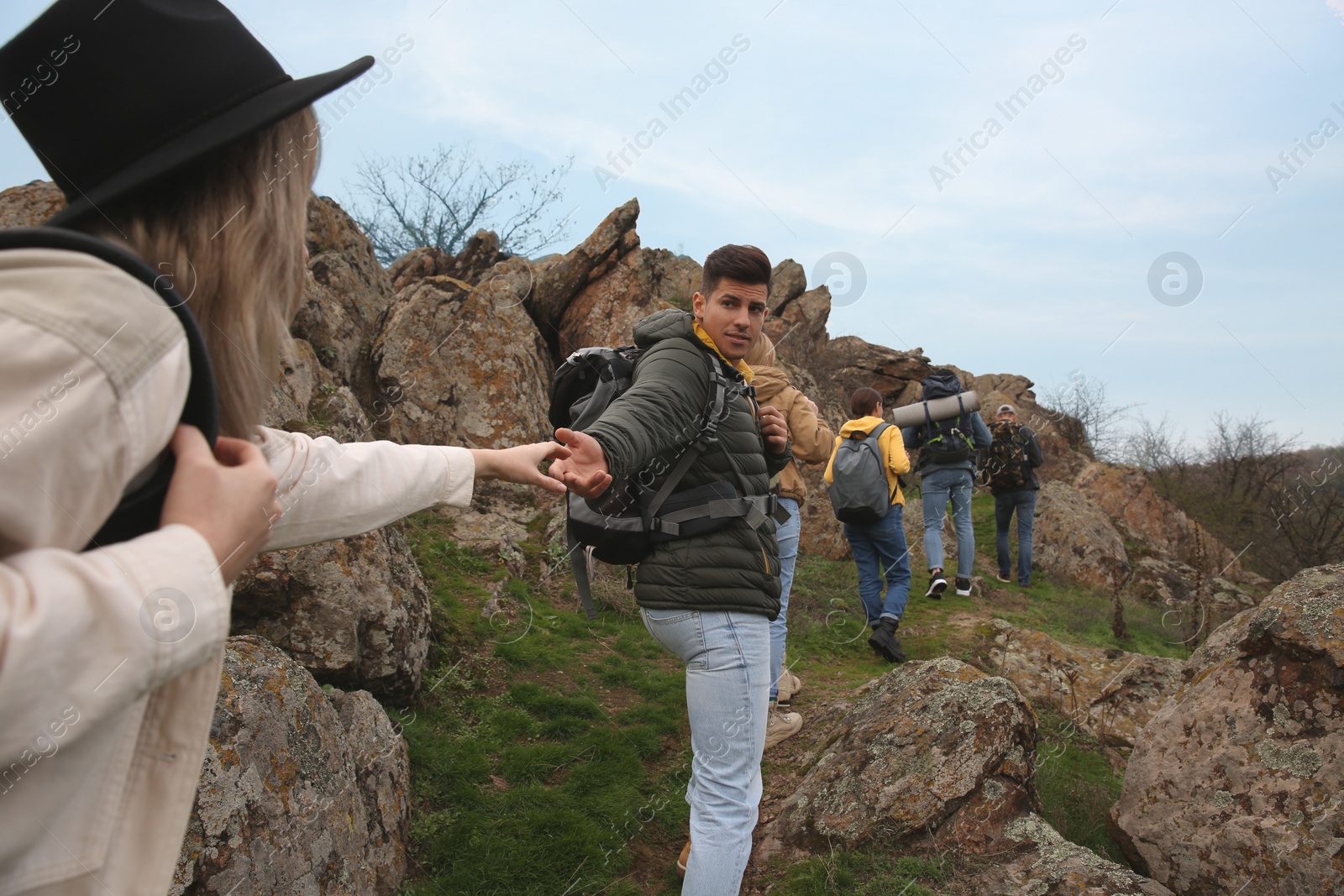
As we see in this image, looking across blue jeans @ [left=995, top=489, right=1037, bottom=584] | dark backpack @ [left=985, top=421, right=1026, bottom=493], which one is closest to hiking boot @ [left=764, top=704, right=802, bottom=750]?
dark backpack @ [left=985, top=421, right=1026, bottom=493]

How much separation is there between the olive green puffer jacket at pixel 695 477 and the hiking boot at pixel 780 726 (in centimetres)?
285

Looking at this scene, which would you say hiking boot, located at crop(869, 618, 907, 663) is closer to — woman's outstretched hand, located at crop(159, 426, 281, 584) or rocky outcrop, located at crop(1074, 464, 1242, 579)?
woman's outstretched hand, located at crop(159, 426, 281, 584)

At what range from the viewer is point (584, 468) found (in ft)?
7.27

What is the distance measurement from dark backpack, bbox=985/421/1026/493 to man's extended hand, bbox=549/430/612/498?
9.37 m

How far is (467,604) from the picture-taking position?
6.71 meters

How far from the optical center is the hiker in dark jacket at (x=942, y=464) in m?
9.34

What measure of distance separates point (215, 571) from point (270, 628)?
3667 millimetres

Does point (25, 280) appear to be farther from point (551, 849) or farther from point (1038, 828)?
point (1038, 828)

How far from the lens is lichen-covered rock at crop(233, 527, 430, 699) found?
425 centimetres

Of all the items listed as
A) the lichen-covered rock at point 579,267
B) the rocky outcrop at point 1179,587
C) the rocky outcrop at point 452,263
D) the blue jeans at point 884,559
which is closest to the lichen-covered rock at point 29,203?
the rocky outcrop at point 452,263

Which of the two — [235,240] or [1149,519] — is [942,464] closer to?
[235,240]

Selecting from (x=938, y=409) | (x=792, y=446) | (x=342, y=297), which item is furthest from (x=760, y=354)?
(x=342, y=297)

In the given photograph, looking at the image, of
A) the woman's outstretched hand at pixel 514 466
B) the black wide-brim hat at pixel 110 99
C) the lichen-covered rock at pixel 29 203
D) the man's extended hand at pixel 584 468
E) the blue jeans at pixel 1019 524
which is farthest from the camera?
the blue jeans at pixel 1019 524

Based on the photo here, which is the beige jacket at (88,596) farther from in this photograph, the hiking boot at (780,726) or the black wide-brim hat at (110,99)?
the hiking boot at (780,726)
